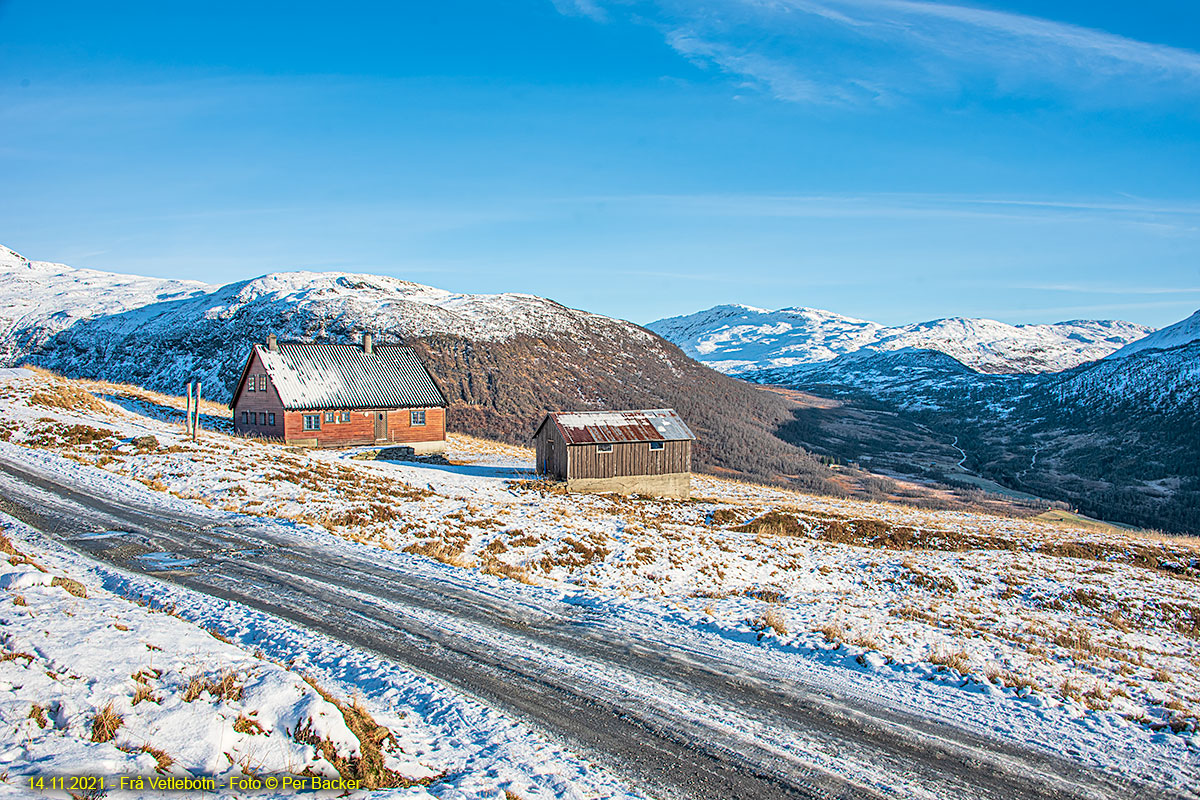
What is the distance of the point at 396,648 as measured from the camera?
10.7 m

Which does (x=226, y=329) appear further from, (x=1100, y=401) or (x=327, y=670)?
(x=1100, y=401)

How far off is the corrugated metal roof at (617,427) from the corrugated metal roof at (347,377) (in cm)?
1578

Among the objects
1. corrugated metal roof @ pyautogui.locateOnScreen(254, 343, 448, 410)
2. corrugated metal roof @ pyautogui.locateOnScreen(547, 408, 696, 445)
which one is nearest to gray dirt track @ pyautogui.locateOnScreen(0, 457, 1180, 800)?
corrugated metal roof @ pyautogui.locateOnScreen(547, 408, 696, 445)

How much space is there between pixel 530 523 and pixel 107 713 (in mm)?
16438

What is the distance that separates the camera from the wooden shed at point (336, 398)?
46.1 meters

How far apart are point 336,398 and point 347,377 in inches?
93.7

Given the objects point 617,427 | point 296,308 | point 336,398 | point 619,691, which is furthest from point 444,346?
point 619,691

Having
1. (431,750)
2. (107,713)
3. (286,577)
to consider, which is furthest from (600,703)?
(286,577)

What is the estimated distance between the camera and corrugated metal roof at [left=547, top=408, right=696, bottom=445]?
4006 cm

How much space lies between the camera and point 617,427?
1638 inches

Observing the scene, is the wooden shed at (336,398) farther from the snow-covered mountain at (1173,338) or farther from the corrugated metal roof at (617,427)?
the snow-covered mountain at (1173,338)

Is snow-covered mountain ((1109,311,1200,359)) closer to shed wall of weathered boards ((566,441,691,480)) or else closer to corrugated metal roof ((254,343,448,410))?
shed wall of weathered boards ((566,441,691,480))

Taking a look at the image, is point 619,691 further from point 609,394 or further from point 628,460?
point 609,394

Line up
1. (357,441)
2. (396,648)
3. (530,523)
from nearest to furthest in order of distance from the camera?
(396,648), (530,523), (357,441)
